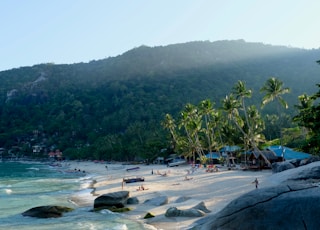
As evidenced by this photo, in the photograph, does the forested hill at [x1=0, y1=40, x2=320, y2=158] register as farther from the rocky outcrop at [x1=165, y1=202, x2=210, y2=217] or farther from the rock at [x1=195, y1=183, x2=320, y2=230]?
the rock at [x1=195, y1=183, x2=320, y2=230]

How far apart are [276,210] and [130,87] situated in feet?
475

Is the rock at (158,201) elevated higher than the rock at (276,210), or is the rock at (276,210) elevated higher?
the rock at (276,210)

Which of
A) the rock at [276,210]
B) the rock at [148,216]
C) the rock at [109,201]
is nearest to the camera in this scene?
the rock at [276,210]

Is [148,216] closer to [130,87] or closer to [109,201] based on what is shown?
[109,201]

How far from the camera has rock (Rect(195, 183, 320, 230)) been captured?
661 cm

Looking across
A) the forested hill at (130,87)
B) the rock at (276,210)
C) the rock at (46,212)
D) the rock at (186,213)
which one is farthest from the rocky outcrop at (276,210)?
the forested hill at (130,87)

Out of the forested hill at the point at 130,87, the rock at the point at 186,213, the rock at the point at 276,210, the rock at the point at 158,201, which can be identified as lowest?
the rock at the point at 158,201

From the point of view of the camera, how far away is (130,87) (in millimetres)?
150000

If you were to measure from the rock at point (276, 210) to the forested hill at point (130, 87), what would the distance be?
84.1 metres

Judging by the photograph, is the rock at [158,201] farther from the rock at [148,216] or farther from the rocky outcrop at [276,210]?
the rocky outcrop at [276,210]

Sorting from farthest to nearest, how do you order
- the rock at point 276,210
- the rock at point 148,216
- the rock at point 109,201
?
the rock at point 109,201 → the rock at point 148,216 → the rock at point 276,210

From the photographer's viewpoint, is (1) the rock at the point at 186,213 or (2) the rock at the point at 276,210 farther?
(1) the rock at the point at 186,213

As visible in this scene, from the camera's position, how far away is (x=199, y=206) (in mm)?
17109

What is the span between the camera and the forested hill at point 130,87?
398 feet
